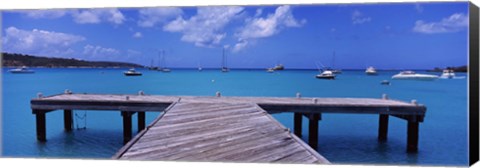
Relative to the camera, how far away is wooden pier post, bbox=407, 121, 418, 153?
8.09 meters

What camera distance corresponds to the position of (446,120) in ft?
38.5

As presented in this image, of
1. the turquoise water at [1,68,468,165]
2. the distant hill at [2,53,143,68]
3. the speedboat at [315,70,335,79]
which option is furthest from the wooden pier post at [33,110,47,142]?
the speedboat at [315,70,335,79]

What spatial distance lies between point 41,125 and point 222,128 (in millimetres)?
5493

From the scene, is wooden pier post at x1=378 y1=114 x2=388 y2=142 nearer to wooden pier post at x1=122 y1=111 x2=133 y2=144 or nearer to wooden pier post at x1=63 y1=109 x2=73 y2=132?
wooden pier post at x1=122 y1=111 x2=133 y2=144

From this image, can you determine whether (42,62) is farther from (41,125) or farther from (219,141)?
(219,141)

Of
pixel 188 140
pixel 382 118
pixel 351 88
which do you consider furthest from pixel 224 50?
pixel 351 88

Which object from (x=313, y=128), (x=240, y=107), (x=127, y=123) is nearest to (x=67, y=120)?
(x=127, y=123)

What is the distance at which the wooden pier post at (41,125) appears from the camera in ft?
28.7

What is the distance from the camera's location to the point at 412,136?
8.25m

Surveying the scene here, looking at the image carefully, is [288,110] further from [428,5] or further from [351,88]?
[351,88]

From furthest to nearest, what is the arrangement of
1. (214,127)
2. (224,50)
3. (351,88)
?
(351,88) < (224,50) < (214,127)

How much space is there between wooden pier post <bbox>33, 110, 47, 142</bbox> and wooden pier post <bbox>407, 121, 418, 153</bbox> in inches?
296

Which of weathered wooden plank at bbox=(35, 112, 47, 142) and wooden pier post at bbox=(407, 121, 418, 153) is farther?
weathered wooden plank at bbox=(35, 112, 47, 142)

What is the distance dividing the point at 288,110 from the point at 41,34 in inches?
202
